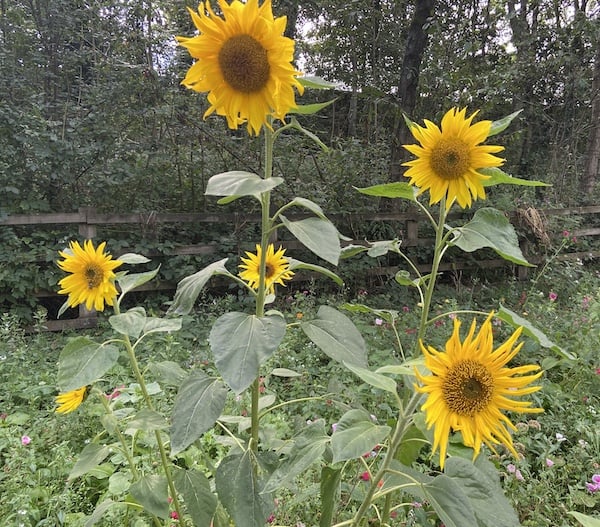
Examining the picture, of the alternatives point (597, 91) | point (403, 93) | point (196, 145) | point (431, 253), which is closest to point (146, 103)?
point (196, 145)

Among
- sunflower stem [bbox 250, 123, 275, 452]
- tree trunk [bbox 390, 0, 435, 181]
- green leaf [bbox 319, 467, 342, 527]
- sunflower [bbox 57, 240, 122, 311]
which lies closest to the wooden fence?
tree trunk [bbox 390, 0, 435, 181]

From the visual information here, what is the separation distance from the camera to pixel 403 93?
18.5 feet

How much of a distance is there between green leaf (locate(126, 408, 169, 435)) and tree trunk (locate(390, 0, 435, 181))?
16.0ft

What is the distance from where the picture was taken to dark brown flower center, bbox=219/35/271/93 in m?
0.83

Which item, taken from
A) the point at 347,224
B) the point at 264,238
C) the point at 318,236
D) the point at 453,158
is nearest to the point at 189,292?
the point at 264,238

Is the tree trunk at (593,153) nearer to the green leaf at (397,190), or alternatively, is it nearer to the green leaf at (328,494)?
the green leaf at (397,190)

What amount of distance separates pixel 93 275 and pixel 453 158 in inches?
38.5

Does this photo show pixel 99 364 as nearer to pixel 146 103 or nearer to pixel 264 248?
pixel 264 248

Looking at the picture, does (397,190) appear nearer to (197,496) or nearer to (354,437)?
(354,437)

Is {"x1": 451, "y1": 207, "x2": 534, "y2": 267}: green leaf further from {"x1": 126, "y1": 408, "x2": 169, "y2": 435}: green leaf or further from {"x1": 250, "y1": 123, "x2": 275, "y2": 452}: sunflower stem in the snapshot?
{"x1": 126, "y1": 408, "x2": 169, "y2": 435}: green leaf

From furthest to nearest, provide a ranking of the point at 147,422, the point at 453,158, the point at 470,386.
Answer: the point at 147,422, the point at 453,158, the point at 470,386

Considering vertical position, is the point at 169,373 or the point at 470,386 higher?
the point at 470,386

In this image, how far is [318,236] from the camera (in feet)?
2.82

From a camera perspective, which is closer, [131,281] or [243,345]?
[243,345]
